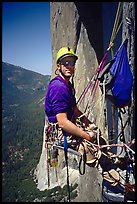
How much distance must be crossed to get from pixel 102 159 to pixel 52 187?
10.0 meters

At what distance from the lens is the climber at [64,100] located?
115 inches

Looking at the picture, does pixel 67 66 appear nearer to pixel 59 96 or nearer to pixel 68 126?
pixel 59 96

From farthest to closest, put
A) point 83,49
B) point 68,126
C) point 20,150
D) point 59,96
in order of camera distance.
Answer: point 20,150
point 83,49
point 59,96
point 68,126

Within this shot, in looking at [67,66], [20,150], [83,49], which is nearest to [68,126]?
[67,66]

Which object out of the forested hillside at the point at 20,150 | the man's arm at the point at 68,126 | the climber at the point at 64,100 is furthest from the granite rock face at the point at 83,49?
the forested hillside at the point at 20,150

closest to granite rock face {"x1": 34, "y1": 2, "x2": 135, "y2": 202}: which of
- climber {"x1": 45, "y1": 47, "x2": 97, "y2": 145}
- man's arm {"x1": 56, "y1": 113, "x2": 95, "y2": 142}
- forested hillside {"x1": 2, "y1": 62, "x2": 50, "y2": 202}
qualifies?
climber {"x1": 45, "y1": 47, "x2": 97, "y2": 145}

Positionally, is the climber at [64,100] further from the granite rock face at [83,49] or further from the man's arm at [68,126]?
the granite rock face at [83,49]

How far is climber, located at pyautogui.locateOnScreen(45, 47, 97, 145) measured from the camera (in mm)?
2930

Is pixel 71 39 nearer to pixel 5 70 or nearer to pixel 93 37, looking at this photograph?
pixel 93 37

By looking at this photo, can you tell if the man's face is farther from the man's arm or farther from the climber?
the man's arm

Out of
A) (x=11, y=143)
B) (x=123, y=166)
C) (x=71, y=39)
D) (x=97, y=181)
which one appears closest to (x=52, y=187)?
(x=97, y=181)

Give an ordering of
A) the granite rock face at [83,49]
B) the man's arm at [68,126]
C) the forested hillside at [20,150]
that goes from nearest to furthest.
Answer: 1. the man's arm at [68,126]
2. the granite rock face at [83,49]
3. the forested hillside at [20,150]

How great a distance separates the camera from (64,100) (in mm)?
3012

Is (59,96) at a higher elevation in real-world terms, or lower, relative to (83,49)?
lower
